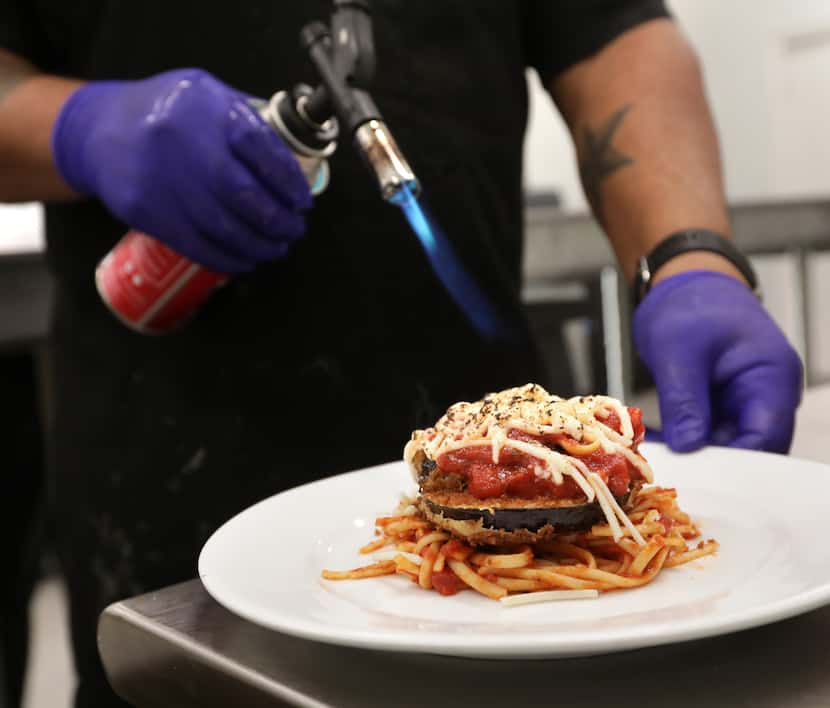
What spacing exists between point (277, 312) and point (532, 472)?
68 centimetres

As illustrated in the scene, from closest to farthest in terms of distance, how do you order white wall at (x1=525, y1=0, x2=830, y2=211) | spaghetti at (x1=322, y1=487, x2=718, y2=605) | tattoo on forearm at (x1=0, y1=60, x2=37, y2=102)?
spaghetti at (x1=322, y1=487, x2=718, y2=605) < tattoo on forearm at (x1=0, y1=60, x2=37, y2=102) < white wall at (x1=525, y1=0, x2=830, y2=211)

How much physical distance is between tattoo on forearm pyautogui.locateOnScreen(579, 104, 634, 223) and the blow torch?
44cm

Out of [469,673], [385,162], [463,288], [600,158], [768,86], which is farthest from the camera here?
[768,86]

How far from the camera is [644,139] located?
4.85ft


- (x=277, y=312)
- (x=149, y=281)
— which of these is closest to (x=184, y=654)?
(x=149, y=281)

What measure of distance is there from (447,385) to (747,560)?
74 centimetres

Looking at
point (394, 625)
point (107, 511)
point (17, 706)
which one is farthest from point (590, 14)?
point (17, 706)

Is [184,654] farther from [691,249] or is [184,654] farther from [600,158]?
[600,158]

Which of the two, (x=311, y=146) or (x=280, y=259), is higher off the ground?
(x=311, y=146)

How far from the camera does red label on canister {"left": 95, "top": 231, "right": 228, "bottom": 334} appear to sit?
3.92 feet

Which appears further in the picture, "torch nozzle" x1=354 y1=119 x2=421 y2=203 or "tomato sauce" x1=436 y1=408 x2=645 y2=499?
"torch nozzle" x1=354 y1=119 x2=421 y2=203

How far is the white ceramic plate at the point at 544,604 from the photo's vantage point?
0.54 m

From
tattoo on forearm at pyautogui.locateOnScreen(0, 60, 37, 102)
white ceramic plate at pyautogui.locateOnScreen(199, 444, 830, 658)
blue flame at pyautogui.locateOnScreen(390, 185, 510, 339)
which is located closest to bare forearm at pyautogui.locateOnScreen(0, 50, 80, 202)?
tattoo on forearm at pyautogui.locateOnScreen(0, 60, 37, 102)

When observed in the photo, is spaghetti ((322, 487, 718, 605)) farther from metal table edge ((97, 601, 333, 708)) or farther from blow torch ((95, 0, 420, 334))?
blow torch ((95, 0, 420, 334))
